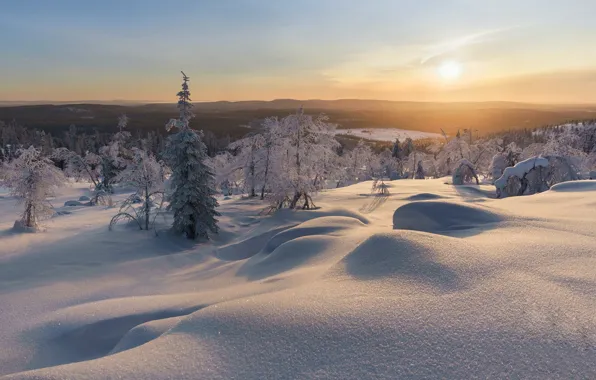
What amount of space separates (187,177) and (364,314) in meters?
14.5

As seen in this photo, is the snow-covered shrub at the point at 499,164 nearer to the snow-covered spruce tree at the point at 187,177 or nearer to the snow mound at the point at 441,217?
the snow mound at the point at 441,217

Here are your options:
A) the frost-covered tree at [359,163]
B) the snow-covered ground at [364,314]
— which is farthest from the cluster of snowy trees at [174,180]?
the frost-covered tree at [359,163]

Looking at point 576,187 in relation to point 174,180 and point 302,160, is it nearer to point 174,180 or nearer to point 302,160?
point 302,160

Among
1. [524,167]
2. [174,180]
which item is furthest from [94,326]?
[524,167]

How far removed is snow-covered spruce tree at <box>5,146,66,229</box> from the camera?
51.6 ft

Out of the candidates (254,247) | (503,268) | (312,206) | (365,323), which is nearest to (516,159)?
(312,206)

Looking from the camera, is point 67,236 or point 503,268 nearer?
point 503,268

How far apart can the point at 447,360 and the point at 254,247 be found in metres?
12.8

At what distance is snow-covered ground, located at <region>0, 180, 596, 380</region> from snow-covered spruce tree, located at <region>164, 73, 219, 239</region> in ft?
21.5

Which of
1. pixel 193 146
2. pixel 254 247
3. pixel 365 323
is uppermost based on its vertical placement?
pixel 193 146

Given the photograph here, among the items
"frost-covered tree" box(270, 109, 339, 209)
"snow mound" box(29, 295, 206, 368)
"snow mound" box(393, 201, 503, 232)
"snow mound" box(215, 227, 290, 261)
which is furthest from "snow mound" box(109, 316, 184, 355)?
"frost-covered tree" box(270, 109, 339, 209)

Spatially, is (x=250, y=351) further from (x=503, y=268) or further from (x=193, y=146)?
(x=193, y=146)

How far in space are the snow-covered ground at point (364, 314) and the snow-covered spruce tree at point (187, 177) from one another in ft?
21.5

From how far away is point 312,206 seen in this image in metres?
21.6
